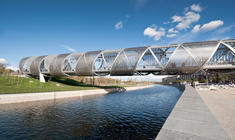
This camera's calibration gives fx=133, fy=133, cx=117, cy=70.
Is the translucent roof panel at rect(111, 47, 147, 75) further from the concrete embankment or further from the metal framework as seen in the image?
the concrete embankment

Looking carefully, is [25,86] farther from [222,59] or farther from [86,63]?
[222,59]

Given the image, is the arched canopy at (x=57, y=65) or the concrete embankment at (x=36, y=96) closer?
the concrete embankment at (x=36, y=96)

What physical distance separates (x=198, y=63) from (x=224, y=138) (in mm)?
23988

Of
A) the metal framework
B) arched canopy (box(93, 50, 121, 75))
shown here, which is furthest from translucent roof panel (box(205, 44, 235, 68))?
arched canopy (box(93, 50, 121, 75))

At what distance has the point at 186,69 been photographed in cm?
2620

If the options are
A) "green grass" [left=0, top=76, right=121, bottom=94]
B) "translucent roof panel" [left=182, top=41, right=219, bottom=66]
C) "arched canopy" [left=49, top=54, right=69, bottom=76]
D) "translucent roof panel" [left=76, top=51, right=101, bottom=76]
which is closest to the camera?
"translucent roof panel" [left=182, top=41, right=219, bottom=66]

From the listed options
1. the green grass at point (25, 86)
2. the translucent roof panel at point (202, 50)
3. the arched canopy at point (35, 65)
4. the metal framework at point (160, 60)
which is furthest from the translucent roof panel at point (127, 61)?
the arched canopy at point (35, 65)

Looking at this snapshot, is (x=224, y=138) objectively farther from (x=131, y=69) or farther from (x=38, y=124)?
(x=131, y=69)

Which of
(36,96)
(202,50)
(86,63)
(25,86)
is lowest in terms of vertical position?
A: (36,96)

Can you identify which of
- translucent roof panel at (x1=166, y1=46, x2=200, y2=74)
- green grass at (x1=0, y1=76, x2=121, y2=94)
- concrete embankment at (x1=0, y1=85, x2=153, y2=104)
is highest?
translucent roof panel at (x1=166, y1=46, x2=200, y2=74)

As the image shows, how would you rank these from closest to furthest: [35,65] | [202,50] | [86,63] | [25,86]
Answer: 1. [202,50]
2. [86,63]
3. [25,86]
4. [35,65]

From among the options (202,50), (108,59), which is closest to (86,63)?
(108,59)

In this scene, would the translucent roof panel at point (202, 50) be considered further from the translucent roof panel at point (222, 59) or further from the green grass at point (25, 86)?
the green grass at point (25, 86)

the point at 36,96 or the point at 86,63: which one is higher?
the point at 86,63
